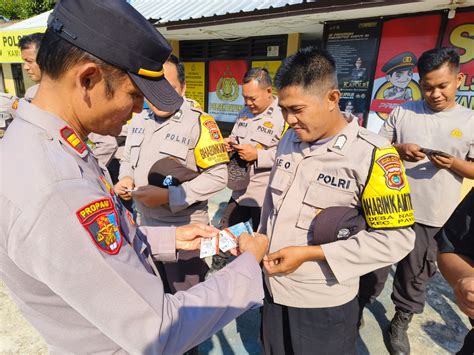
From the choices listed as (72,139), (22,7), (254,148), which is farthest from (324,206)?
(22,7)

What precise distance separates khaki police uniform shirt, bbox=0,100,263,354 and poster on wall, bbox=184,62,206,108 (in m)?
7.53

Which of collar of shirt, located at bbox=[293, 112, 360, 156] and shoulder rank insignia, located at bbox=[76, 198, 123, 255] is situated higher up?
collar of shirt, located at bbox=[293, 112, 360, 156]

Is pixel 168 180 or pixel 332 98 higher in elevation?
pixel 332 98

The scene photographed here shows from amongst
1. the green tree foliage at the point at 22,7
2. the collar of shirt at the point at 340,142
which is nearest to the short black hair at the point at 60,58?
the collar of shirt at the point at 340,142

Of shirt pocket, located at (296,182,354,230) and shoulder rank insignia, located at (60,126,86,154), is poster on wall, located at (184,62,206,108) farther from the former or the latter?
shoulder rank insignia, located at (60,126,86,154)

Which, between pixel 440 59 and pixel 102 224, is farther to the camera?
pixel 440 59

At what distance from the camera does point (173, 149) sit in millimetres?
2148

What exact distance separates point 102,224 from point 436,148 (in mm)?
2590

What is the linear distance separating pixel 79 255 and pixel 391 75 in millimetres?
5186

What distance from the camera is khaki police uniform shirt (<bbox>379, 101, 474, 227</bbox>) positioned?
230 centimetres

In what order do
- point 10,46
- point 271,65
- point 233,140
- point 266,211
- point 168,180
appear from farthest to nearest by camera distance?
point 10,46 < point 271,65 < point 233,140 < point 168,180 < point 266,211

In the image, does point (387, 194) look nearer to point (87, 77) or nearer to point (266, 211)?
point (266, 211)

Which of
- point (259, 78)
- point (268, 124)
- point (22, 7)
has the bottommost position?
point (268, 124)

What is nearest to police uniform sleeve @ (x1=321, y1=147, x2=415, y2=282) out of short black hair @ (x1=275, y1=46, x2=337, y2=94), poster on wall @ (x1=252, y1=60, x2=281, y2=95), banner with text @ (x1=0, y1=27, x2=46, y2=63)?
short black hair @ (x1=275, y1=46, x2=337, y2=94)
